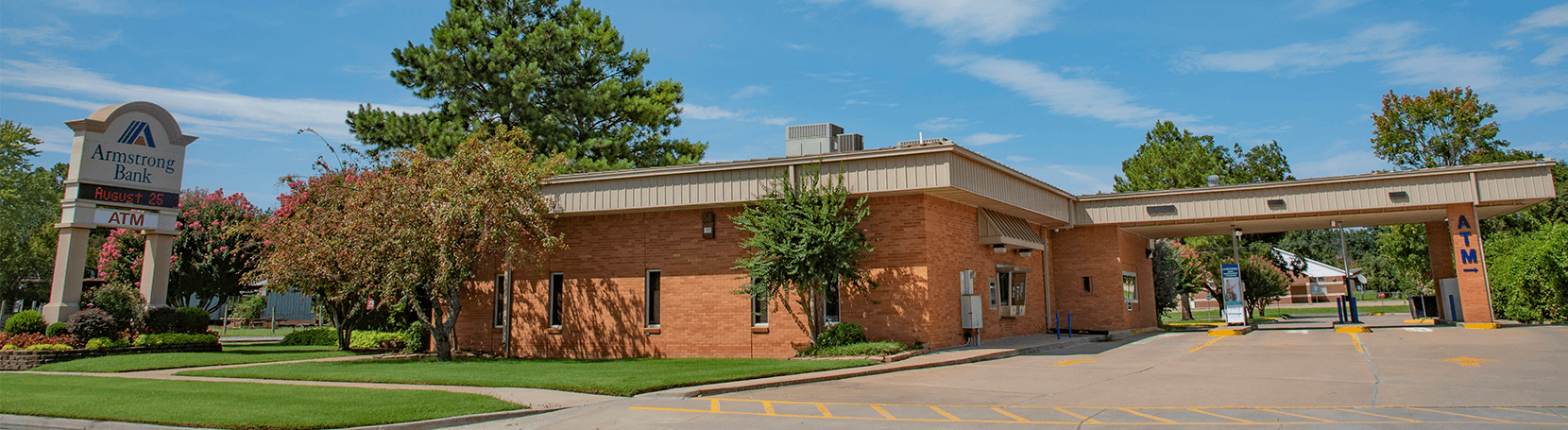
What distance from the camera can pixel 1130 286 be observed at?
27984mm

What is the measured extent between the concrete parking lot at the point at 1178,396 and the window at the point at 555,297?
1091 cm

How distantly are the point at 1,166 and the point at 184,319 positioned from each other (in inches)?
1422

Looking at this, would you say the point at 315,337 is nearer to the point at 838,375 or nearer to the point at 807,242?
the point at 807,242

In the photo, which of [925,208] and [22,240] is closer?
[925,208]

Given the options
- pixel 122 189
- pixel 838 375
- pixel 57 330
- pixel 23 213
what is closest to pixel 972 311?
pixel 838 375

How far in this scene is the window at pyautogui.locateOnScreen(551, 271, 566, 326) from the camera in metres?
22.4

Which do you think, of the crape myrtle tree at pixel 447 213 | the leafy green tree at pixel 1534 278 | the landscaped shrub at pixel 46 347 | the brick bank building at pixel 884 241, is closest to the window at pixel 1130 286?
the brick bank building at pixel 884 241

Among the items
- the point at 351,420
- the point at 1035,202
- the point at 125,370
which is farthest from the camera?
the point at 1035,202

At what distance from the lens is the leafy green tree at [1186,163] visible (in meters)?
52.1

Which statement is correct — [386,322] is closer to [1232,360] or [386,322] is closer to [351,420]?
[351,420]

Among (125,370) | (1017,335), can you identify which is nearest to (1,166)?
(125,370)

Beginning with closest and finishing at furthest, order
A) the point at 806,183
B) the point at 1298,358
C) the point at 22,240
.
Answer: the point at 1298,358
the point at 806,183
the point at 22,240

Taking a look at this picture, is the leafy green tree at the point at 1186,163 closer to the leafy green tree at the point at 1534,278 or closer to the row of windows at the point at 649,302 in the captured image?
the leafy green tree at the point at 1534,278

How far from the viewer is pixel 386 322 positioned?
29.8 m
